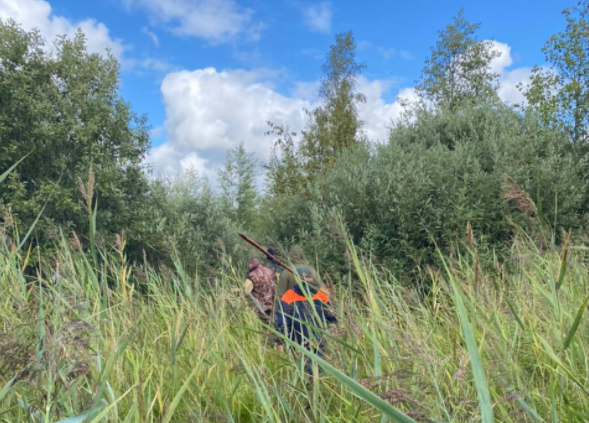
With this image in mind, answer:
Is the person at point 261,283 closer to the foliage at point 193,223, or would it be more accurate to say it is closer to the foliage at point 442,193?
the foliage at point 442,193

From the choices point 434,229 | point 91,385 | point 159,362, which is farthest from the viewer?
point 434,229

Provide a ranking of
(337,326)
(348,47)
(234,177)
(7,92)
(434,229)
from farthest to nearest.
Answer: (234,177) < (348,47) < (7,92) < (434,229) < (337,326)

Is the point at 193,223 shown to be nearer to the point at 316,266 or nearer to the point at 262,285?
the point at 262,285

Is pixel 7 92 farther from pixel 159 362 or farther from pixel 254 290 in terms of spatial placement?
pixel 159 362

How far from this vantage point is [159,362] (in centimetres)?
208

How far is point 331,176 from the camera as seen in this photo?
8664mm

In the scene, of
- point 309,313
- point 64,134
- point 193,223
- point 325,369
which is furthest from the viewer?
point 193,223

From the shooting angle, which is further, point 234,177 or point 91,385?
point 234,177

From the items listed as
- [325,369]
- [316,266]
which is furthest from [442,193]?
[325,369]

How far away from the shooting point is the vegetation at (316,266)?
4.68 ft

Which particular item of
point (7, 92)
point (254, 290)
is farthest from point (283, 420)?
point (7, 92)

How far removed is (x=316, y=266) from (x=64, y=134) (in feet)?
33.0

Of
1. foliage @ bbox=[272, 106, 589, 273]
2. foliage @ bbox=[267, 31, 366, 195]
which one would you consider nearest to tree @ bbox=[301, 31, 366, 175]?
foliage @ bbox=[267, 31, 366, 195]

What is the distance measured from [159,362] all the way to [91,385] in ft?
1.35
